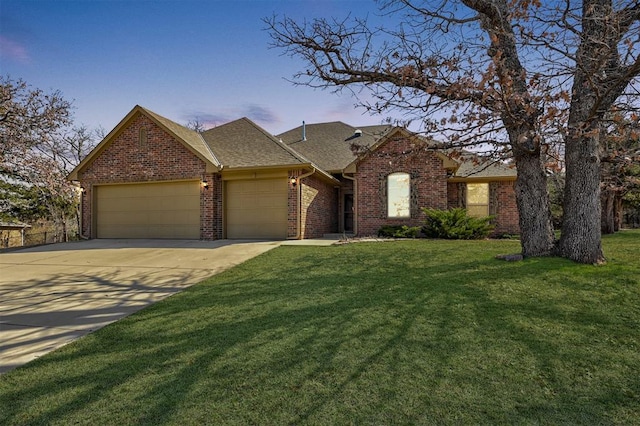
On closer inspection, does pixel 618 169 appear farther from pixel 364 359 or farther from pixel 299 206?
pixel 299 206

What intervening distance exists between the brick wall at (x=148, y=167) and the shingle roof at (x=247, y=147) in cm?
120

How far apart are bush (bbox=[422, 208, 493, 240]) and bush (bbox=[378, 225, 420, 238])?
0.52 m

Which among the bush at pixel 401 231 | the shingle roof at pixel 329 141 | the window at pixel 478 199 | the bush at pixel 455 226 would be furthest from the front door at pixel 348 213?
the window at pixel 478 199

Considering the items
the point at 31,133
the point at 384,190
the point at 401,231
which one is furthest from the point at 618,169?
the point at 31,133

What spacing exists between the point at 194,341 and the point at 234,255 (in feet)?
17.5

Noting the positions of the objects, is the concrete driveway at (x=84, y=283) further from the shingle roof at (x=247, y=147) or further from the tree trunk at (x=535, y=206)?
the tree trunk at (x=535, y=206)

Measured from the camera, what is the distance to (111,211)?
14023 mm

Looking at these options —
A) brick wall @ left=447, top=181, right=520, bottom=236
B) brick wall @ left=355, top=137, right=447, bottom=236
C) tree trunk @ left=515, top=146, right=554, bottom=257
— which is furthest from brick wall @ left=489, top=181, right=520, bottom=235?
tree trunk @ left=515, top=146, right=554, bottom=257

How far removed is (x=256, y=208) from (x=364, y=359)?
33.3ft

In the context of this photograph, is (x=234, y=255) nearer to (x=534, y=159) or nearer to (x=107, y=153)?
(x=534, y=159)

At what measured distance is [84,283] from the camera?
6484 millimetres

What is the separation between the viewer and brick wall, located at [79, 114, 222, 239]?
1257 cm

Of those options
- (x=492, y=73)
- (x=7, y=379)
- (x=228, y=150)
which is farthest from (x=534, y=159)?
(x=228, y=150)

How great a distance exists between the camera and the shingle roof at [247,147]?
1241 cm
